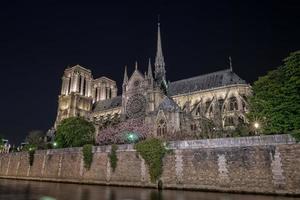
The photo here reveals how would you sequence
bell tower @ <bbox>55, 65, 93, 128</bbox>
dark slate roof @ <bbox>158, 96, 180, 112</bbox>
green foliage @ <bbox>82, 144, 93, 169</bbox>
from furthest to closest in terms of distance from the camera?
bell tower @ <bbox>55, 65, 93, 128</bbox>, dark slate roof @ <bbox>158, 96, 180, 112</bbox>, green foliage @ <bbox>82, 144, 93, 169</bbox>

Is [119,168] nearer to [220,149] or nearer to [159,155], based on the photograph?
[159,155]

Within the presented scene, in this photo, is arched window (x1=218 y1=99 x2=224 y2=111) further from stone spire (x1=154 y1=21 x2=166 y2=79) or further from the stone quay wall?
the stone quay wall

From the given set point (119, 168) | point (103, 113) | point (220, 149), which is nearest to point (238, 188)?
point (220, 149)

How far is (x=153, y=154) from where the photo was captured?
67.3 feet

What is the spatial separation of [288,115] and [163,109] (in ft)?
72.3

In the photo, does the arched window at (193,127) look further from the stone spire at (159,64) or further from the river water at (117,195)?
the river water at (117,195)

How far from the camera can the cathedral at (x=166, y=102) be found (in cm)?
3703

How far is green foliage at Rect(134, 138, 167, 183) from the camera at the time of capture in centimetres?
2003

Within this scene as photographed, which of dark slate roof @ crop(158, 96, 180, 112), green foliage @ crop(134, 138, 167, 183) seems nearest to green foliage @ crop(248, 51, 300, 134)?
green foliage @ crop(134, 138, 167, 183)

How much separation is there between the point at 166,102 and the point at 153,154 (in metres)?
19.9

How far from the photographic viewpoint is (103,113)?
64.2 metres

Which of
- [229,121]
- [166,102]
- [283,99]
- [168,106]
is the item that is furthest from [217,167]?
[229,121]

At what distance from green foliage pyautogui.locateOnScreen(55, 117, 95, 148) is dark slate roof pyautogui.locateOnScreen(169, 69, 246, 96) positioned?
22890 mm

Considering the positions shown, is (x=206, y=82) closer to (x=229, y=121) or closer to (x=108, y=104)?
(x=229, y=121)
